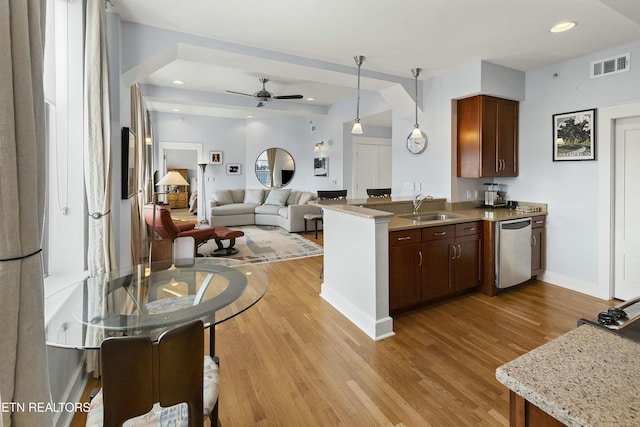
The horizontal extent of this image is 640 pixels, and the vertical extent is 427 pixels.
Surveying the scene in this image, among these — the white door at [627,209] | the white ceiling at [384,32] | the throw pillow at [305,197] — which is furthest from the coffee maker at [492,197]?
the throw pillow at [305,197]

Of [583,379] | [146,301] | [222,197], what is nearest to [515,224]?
[583,379]

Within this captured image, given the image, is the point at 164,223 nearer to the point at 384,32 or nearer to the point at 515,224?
the point at 384,32

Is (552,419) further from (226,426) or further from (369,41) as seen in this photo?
(369,41)

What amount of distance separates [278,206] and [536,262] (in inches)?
231

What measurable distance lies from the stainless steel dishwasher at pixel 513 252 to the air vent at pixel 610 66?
5.72 ft

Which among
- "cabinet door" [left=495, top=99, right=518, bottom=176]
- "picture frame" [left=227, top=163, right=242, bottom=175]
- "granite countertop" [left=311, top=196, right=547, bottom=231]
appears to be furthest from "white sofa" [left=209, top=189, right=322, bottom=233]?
"cabinet door" [left=495, top=99, right=518, bottom=176]

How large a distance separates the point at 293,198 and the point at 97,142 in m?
6.24

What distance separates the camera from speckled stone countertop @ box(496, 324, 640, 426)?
1.92 ft

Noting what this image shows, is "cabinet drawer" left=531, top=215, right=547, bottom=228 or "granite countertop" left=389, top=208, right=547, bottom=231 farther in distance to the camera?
"cabinet drawer" left=531, top=215, right=547, bottom=228

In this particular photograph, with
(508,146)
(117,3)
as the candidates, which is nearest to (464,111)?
(508,146)

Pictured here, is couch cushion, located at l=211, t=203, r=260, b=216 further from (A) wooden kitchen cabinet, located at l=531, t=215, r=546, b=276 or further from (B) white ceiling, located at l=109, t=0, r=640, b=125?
(A) wooden kitchen cabinet, located at l=531, t=215, r=546, b=276

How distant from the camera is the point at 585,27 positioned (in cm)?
291

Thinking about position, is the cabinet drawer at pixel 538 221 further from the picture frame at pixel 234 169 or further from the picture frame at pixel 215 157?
the picture frame at pixel 215 157

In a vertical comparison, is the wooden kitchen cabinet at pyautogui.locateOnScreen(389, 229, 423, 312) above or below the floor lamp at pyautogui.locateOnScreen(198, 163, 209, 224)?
below
